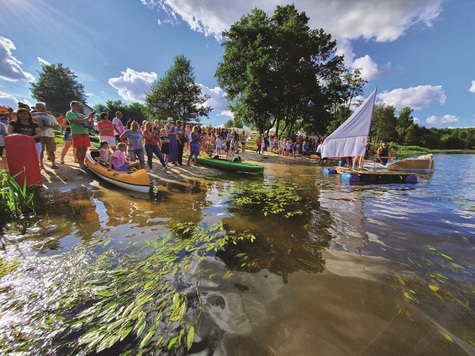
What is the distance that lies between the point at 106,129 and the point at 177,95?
37.8m

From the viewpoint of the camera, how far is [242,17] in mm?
27703

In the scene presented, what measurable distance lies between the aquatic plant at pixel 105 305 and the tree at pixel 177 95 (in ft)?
146

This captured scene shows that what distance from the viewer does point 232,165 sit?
12.0m

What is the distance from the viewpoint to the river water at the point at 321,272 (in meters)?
2.12

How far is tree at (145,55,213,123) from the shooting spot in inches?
1683

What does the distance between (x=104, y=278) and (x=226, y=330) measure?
1.81 metres

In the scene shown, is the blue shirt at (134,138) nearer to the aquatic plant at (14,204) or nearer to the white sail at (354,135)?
the aquatic plant at (14,204)

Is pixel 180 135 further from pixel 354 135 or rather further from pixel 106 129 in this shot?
pixel 354 135

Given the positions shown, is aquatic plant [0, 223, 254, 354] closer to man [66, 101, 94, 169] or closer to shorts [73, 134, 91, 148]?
man [66, 101, 94, 169]

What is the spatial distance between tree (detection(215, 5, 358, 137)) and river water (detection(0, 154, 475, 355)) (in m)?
21.7

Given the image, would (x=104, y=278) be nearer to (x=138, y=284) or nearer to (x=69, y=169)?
(x=138, y=284)

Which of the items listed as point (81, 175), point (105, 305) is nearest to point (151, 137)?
point (81, 175)

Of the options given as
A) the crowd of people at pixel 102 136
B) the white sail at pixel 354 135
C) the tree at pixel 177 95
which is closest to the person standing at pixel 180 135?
the crowd of people at pixel 102 136

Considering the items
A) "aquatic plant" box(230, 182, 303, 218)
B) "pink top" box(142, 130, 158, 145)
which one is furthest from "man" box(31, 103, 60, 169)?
"aquatic plant" box(230, 182, 303, 218)
